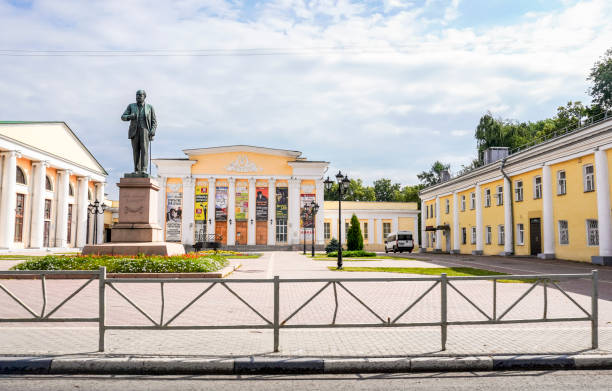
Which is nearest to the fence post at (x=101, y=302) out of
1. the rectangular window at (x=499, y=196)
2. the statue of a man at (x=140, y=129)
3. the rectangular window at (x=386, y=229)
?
the statue of a man at (x=140, y=129)

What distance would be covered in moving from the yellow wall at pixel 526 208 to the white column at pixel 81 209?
45.2 meters

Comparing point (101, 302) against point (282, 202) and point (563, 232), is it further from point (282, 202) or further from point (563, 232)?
point (282, 202)

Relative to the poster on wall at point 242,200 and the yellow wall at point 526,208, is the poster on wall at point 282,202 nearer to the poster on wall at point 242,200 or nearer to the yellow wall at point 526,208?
the poster on wall at point 242,200

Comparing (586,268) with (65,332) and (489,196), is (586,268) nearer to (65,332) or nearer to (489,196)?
(489,196)

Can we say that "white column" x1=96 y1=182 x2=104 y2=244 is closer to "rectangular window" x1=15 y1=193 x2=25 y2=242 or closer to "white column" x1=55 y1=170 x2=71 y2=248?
"white column" x1=55 y1=170 x2=71 y2=248

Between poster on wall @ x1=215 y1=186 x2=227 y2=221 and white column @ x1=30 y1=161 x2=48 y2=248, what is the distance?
17.0 meters

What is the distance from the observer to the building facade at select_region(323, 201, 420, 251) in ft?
210

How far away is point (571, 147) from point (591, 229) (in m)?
4.56

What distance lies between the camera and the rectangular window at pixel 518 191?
3372cm

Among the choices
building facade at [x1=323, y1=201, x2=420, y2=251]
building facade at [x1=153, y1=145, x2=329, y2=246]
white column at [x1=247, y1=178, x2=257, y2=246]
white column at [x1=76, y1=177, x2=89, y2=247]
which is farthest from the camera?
building facade at [x1=323, y1=201, x2=420, y2=251]

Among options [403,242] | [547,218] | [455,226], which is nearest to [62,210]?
[403,242]

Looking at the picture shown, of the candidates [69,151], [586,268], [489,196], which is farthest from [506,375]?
[69,151]

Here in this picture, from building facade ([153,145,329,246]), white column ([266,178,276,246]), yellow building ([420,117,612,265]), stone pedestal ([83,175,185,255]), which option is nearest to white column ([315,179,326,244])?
building facade ([153,145,329,246])

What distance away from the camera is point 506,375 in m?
5.71
